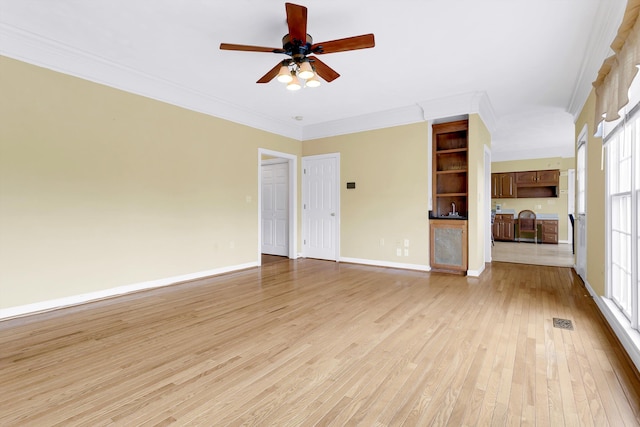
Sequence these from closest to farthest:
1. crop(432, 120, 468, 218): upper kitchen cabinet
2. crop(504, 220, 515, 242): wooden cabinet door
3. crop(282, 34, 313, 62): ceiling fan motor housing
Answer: crop(282, 34, 313, 62): ceiling fan motor housing, crop(432, 120, 468, 218): upper kitchen cabinet, crop(504, 220, 515, 242): wooden cabinet door

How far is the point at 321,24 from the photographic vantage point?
287 cm

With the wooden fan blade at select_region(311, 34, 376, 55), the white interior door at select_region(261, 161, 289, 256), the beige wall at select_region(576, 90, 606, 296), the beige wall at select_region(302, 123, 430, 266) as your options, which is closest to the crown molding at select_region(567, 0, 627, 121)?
the beige wall at select_region(576, 90, 606, 296)

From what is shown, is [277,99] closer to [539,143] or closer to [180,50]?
[180,50]

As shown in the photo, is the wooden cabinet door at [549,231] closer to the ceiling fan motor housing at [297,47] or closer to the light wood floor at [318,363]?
the light wood floor at [318,363]

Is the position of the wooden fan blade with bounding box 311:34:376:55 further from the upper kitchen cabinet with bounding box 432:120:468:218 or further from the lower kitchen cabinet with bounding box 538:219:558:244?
the lower kitchen cabinet with bounding box 538:219:558:244

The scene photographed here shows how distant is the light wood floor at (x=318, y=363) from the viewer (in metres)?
1.65

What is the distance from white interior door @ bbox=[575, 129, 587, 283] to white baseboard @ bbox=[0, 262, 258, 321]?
5.44m

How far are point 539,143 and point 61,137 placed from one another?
9880mm

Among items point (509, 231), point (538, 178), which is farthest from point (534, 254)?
point (538, 178)

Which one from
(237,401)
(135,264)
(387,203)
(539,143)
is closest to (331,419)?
(237,401)

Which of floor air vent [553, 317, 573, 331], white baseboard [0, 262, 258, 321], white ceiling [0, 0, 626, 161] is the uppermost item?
white ceiling [0, 0, 626, 161]

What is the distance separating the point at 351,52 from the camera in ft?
11.1

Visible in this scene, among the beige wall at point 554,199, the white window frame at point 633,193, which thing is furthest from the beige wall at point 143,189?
the beige wall at point 554,199

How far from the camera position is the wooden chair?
923 centimetres
